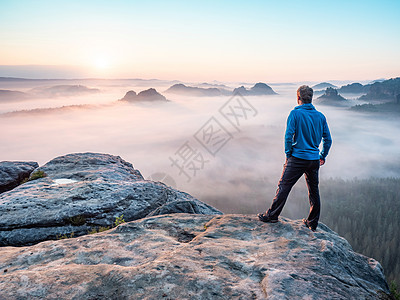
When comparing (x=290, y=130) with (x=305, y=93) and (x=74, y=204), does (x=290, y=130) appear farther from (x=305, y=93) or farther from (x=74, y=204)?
(x=74, y=204)

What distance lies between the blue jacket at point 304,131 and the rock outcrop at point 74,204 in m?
6.25

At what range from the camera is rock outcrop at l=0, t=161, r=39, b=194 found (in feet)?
51.5

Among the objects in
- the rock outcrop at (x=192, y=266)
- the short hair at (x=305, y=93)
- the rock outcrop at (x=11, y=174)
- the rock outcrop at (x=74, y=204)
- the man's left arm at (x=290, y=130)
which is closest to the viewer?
the rock outcrop at (x=192, y=266)

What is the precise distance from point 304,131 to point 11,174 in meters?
18.2

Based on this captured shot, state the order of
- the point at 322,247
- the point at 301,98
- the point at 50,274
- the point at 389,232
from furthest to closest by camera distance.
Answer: the point at 389,232
the point at 301,98
the point at 322,247
the point at 50,274

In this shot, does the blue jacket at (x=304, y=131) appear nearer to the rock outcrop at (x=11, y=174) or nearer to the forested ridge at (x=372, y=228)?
the rock outcrop at (x=11, y=174)

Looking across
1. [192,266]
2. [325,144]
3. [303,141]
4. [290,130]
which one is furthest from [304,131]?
[192,266]

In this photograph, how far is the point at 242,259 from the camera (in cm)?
675

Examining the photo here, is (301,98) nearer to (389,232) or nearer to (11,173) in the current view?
(11,173)

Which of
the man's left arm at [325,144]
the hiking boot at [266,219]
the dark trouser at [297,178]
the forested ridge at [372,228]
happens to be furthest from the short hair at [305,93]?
the forested ridge at [372,228]

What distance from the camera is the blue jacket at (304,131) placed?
334 inches

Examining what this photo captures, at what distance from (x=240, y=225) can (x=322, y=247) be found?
9.29 ft

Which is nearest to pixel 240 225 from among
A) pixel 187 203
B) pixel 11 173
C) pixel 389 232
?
pixel 187 203

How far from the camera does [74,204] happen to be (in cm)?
1145
